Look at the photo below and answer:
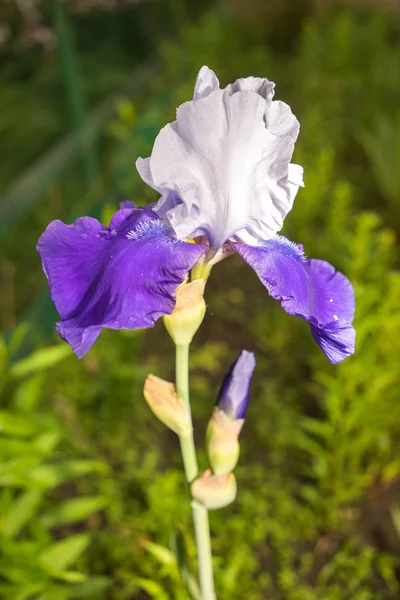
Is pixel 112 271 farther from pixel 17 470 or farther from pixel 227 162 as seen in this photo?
pixel 17 470

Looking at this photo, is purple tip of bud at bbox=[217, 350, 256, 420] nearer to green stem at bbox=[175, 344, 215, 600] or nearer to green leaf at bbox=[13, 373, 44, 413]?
green stem at bbox=[175, 344, 215, 600]

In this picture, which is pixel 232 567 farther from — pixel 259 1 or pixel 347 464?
pixel 259 1

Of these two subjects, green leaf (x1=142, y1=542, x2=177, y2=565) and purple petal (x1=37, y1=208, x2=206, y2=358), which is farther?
green leaf (x1=142, y1=542, x2=177, y2=565)

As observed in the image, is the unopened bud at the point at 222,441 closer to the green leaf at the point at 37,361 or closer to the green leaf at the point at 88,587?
the green leaf at the point at 37,361

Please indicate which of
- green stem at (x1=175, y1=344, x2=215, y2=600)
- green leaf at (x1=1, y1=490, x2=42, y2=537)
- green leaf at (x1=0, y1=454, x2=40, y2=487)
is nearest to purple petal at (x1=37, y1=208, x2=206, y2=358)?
green stem at (x1=175, y1=344, x2=215, y2=600)

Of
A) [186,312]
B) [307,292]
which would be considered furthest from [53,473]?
[307,292]

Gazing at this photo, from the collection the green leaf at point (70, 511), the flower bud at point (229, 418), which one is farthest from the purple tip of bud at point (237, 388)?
the green leaf at point (70, 511)

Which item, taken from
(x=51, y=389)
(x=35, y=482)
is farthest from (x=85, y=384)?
(x=35, y=482)
